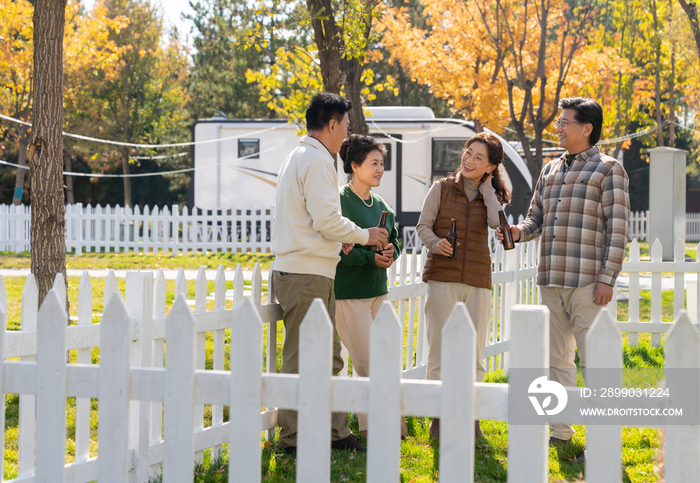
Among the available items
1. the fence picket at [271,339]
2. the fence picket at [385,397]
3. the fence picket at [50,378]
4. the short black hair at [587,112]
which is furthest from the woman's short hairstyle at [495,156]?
the fence picket at [50,378]

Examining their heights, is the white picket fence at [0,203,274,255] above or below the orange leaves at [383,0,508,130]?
below

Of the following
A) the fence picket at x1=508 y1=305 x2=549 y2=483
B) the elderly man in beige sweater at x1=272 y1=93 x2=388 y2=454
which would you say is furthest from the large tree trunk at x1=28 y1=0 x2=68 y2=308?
the fence picket at x1=508 y1=305 x2=549 y2=483

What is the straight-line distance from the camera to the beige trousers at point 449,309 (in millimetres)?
3855

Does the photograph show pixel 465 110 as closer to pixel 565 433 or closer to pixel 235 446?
pixel 565 433

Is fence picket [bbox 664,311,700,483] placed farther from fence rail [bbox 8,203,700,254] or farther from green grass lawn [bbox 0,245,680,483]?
fence rail [bbox 8,203,700,254]

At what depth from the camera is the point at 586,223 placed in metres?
3.68

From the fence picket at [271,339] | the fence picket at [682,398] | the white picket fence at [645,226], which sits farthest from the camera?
the white picket fence at [645,226]

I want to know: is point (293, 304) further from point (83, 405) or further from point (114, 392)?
point (114, 392)

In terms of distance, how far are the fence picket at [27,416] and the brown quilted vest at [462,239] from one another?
6.96 feet

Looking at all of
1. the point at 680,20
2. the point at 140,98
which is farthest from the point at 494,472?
the point at 140,98

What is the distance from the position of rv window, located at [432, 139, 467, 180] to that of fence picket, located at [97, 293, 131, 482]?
13.7 metres

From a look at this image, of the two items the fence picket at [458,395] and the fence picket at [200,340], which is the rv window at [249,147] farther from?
the fence picket at [458,395]

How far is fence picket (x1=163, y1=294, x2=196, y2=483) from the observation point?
207 centimetres

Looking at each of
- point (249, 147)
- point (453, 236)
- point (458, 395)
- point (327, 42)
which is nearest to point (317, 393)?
point (458, 395)
